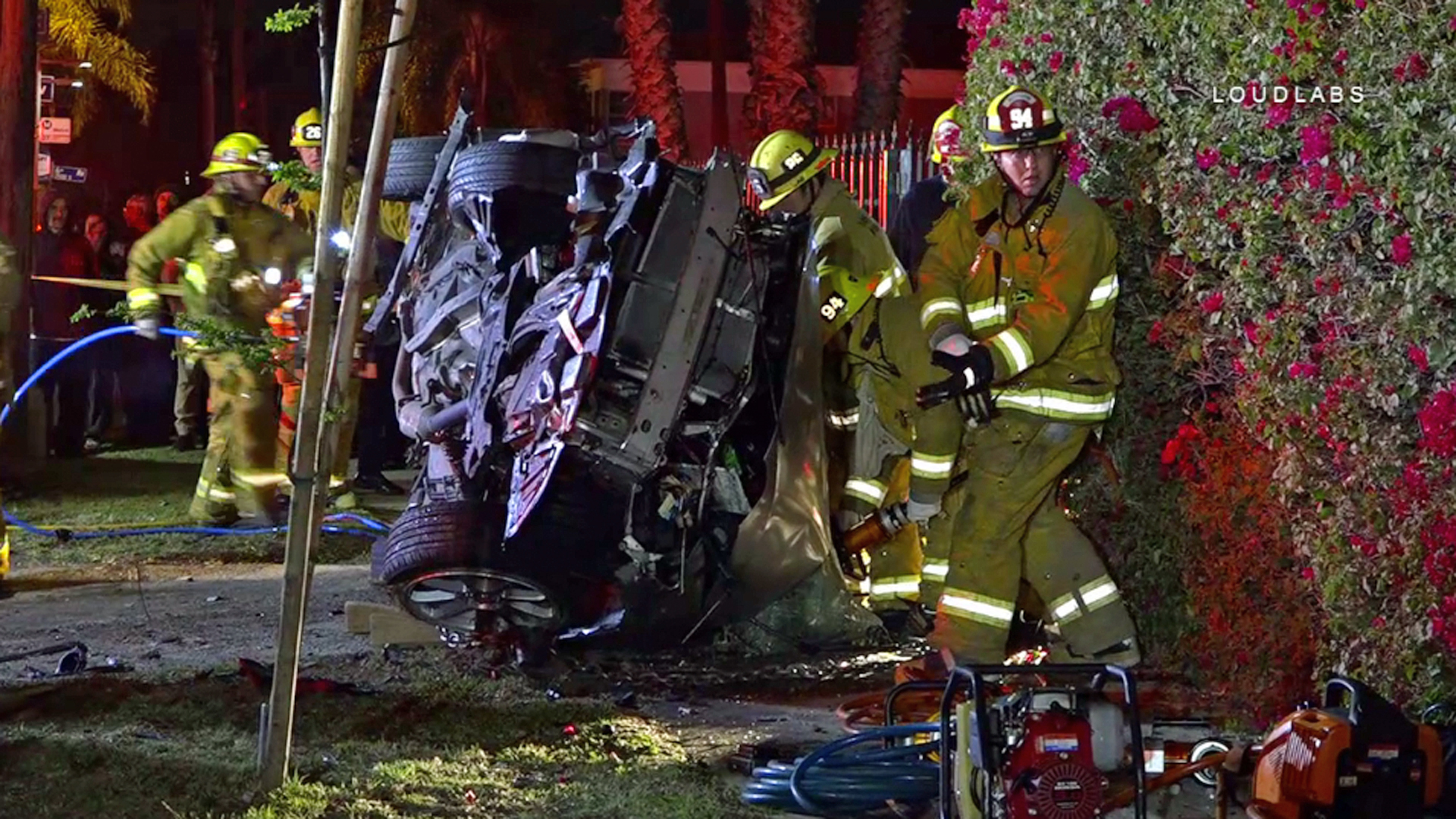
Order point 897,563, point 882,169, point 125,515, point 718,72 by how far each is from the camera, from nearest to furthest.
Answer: point 897,563 → point 125,515 → point 882,169 → point 718,72

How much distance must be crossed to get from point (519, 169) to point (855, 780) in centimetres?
355

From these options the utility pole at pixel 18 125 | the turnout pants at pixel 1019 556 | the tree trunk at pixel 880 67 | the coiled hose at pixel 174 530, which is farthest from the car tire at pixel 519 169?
the tree trunk at pixel 880 67

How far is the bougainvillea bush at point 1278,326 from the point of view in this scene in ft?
16.1

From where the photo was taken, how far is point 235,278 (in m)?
10.3

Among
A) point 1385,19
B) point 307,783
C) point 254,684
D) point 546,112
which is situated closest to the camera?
point 1385,19

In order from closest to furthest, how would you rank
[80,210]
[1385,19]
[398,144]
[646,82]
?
[1385,19] → [398,144] → [80,210] → [646,82]

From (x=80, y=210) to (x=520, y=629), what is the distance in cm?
1308

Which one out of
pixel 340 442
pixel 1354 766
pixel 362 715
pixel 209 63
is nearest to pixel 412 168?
pixel 340 442

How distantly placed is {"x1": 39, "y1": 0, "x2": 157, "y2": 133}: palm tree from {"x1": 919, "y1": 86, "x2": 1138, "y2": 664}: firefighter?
59.2ft

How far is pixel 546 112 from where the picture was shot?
1046 inches

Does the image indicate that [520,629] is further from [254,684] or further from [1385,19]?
[1385,19]

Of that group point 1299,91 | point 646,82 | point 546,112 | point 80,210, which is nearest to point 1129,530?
point 1299,91

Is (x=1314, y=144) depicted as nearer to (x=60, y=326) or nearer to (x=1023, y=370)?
(x=1023, y=370)

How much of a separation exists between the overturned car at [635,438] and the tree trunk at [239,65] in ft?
78.6
